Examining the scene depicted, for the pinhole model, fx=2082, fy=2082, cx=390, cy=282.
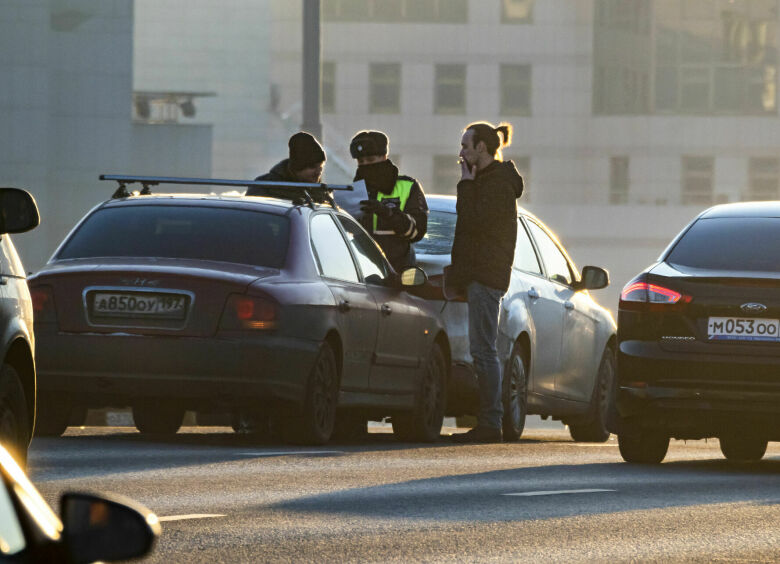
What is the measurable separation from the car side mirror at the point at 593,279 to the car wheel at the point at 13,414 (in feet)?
26.8

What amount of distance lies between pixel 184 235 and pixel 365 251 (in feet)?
5.09

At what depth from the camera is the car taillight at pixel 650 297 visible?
11.2 metres

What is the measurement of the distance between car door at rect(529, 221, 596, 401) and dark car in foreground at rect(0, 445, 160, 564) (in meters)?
12.4

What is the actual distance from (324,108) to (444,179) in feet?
17.5

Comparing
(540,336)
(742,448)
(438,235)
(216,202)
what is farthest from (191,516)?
(540,336)

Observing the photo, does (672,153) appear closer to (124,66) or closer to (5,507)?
(124,66)

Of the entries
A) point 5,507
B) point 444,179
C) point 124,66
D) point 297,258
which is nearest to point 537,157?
point 444,179

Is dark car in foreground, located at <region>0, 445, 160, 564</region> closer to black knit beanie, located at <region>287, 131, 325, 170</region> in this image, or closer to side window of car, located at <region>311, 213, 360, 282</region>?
side window of car, located at <region>311, 213, 360, 282</region>

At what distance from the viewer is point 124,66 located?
117 feet

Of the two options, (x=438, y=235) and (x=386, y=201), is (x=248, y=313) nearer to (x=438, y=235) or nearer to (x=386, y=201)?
(x=386, y=201)

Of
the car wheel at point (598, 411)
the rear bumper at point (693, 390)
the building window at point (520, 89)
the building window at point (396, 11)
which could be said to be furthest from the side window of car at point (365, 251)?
the building window at point (396, 11)

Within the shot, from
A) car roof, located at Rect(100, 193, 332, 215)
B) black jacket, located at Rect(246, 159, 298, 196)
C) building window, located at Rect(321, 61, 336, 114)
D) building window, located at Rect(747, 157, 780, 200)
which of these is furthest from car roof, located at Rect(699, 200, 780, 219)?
building window, located at Rect(747, 157, 780, 200)

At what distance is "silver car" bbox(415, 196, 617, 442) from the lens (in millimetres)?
A: 14227

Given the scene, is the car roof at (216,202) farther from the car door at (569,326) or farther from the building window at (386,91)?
the building window at (386,91)
